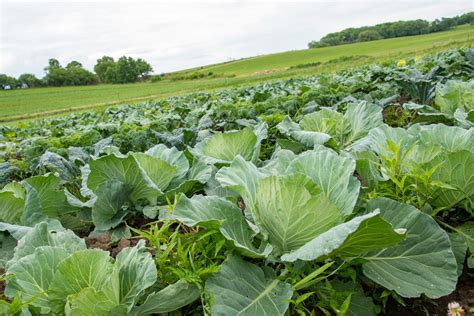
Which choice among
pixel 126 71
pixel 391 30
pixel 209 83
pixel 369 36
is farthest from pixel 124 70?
pixel 391 30

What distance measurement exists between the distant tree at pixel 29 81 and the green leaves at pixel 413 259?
5911 cm

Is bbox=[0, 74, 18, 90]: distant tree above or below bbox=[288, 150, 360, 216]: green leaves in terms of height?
above

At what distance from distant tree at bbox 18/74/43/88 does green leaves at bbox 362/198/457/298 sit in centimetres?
5911

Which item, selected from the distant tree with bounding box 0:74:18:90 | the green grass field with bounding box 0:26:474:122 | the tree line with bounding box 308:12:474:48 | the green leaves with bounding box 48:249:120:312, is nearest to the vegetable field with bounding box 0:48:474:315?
the green leaves with bounding box 48:249:120:312

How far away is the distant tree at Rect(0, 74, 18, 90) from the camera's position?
49594 mm

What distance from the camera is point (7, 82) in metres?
50.6

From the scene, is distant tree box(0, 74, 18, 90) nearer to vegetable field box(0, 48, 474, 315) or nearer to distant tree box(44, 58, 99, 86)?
distant tree box(44, 58, 99, 86)

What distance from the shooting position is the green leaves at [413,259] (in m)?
1.12

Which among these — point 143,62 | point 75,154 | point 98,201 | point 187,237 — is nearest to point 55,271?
point 187,237

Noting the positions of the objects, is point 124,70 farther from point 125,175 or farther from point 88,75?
point 125,175

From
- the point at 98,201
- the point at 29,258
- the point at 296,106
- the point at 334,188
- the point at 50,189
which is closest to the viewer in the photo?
the point at 29,258

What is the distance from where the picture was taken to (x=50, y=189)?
1.84 metres

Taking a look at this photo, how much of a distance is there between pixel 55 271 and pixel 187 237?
0.43m

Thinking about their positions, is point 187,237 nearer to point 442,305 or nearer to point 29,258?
point 29,258
